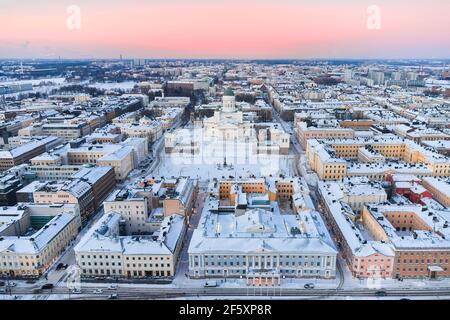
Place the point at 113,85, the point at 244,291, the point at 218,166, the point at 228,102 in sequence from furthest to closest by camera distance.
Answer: the point at 113,85
the point at 228,102
the point at 218,166
the point at 244,291

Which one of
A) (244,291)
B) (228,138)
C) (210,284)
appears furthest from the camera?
(228,138)

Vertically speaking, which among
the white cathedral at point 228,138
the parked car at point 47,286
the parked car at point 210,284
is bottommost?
the parked car at point 47,286

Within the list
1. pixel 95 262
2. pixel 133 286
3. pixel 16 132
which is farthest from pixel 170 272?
pixel 16 132

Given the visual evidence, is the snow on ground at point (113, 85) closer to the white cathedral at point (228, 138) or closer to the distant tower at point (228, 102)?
the distant tower at point (228, 102)

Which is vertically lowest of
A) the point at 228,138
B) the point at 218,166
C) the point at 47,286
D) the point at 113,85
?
the point at 47,286

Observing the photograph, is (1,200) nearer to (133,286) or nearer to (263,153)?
(133,286)

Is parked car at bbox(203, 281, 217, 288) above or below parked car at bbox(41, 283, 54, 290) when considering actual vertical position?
above

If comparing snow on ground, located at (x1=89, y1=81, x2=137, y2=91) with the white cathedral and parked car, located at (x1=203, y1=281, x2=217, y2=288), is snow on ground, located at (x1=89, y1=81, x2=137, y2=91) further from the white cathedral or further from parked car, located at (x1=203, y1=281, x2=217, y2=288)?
parked car, located at (x1=203, y1=281, x2=217, y2=288)

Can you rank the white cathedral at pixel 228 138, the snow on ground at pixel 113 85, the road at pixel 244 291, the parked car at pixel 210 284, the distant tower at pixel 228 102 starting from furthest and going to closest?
the snow on ground at pixel 113 85
the distant tower at pixel 228 102
the white cathedral at pixel 228 138
the parked car at pixel 210 284
the road at pixel 244 291

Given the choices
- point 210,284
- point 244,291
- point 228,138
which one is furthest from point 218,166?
point 244,291

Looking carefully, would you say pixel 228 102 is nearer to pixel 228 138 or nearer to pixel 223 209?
pixel 228 138

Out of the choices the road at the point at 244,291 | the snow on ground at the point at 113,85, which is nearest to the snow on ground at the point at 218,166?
the road at the point at 244,291

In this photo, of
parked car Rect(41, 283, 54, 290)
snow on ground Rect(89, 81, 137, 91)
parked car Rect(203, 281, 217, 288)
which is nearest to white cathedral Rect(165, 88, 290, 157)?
parked car Rect(203, 281, 217, 288)
